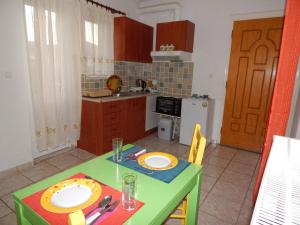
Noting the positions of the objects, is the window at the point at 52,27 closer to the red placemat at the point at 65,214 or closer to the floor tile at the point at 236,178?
the red placemat at the point at 65,214

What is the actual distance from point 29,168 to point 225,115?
3222mm

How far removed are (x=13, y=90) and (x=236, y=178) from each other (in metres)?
2.96

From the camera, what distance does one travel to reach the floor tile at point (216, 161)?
2.79 meters

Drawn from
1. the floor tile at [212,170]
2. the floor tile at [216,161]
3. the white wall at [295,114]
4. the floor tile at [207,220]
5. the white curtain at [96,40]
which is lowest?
the floor tile at [207,220]

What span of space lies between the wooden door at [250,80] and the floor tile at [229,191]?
136cm

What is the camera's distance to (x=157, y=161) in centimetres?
120

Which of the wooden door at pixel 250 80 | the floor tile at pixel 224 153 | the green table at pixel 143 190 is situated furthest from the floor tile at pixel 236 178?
the green table at pixel 143 190

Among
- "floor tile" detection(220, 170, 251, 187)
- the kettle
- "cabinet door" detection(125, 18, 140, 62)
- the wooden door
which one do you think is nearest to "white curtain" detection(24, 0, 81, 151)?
"cabinet door" detection(125, 18, 140, 62)

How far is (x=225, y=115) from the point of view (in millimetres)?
3492

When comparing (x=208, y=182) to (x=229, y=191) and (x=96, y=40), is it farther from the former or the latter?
(x=96, y=40)

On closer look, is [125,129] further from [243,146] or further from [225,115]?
[243,146]

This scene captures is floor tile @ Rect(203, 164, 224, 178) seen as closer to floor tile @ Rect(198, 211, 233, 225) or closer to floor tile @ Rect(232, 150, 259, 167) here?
floor tile @ Rect(232, 150, 259, 167)

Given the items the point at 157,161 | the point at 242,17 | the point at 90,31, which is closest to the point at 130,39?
the point at 90,31

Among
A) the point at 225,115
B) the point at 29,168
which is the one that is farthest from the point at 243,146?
the point at 29,168
